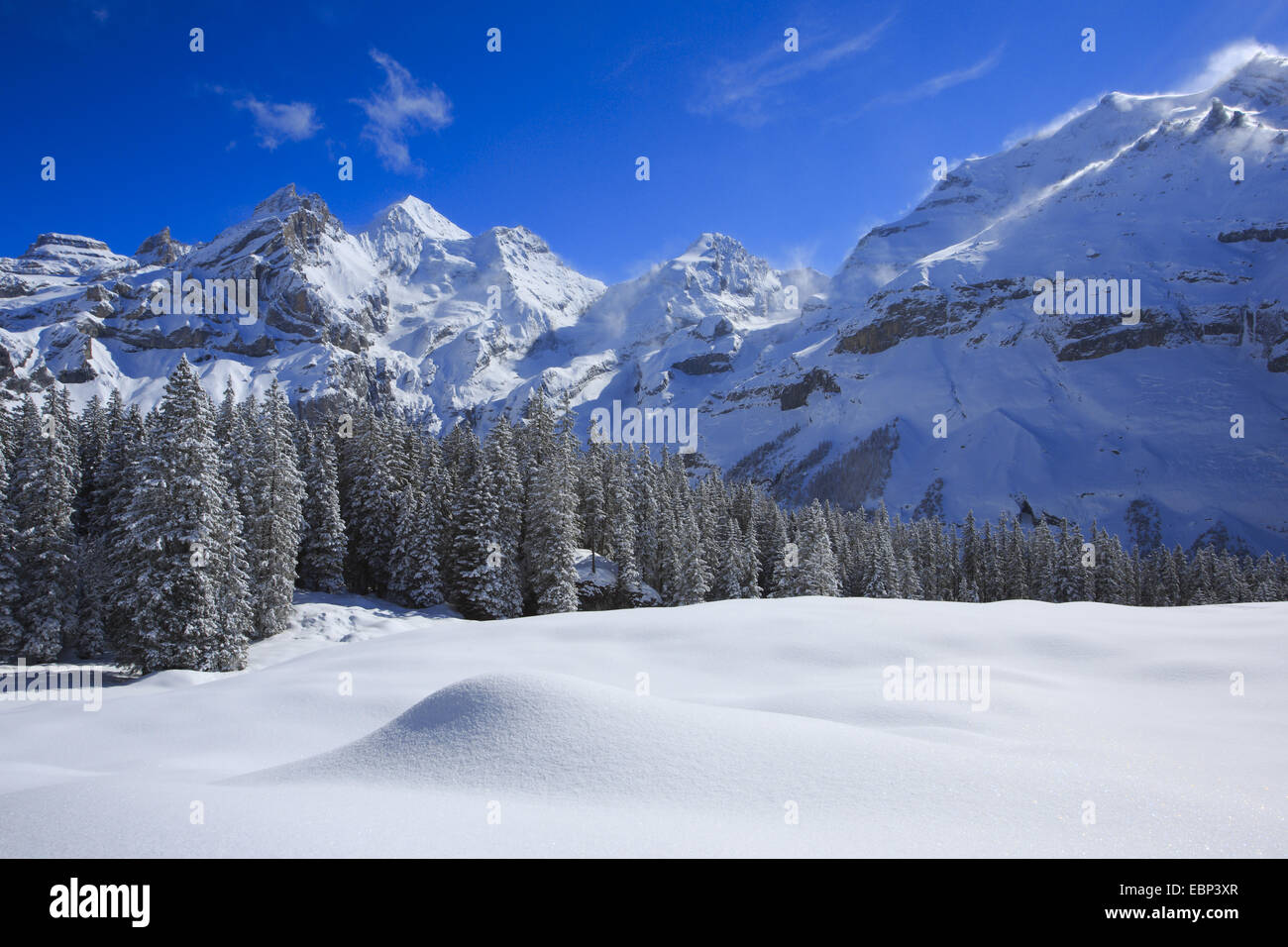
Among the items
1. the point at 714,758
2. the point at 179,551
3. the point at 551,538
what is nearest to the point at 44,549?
the point at 179,551

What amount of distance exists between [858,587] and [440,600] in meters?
34.6

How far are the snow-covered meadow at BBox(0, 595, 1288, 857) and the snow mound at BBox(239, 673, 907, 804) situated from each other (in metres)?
0.03

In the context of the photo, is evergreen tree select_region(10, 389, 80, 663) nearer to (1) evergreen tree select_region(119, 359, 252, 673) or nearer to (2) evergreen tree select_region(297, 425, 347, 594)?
(1) evergreen tree select_region(119, 359, 252, 673)

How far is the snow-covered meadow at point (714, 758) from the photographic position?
4441 mm

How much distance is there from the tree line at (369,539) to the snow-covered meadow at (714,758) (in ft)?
37.8

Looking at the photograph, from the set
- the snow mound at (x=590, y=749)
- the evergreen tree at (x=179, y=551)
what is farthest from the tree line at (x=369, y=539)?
the snow mound at (x=590, y=749)

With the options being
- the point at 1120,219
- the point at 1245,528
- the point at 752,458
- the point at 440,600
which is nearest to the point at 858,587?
the point at 440,600

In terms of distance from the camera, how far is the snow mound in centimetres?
560

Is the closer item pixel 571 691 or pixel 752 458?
pixel 571 691

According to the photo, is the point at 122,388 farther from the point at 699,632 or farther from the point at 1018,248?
the point at 1018,248

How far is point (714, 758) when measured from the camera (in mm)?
5949

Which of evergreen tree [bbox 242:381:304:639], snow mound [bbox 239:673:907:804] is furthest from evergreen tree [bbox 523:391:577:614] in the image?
snow mound [bbox 239:673:907:804]

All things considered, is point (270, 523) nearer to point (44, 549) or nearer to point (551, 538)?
point (44, 549)

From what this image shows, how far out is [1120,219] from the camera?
19062 cm
